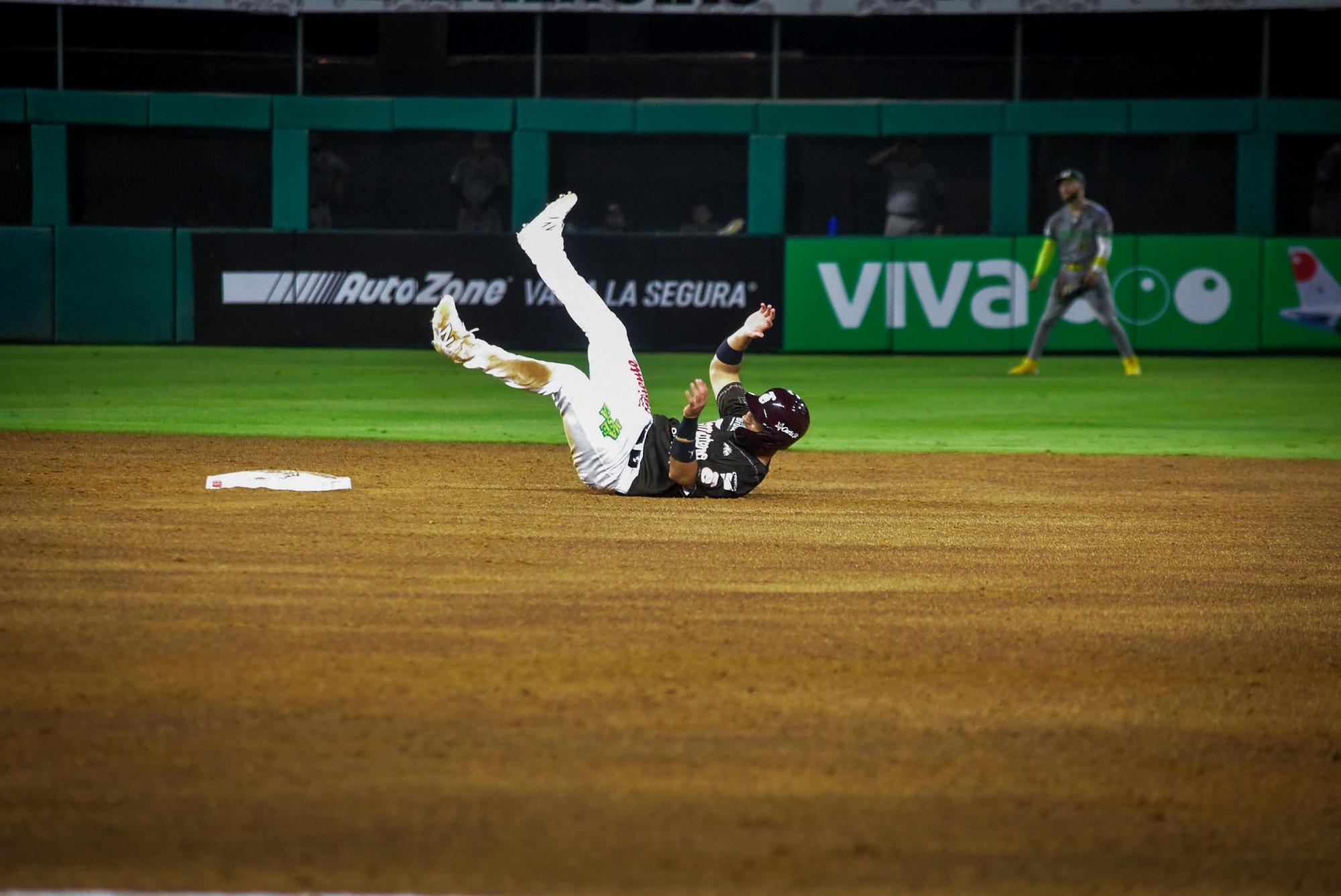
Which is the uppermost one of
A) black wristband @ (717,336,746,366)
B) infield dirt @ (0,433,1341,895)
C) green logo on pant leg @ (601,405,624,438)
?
black wristband @ (717,336,746,366)

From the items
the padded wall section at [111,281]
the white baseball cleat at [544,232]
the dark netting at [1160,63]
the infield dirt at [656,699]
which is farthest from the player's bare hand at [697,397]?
the dark netting at [1160,63]

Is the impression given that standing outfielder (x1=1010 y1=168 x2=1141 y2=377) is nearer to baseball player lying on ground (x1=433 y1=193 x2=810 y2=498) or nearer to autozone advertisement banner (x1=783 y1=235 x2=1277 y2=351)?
autozone advertisement banner (x1=783 y1=235 x2=1277 y2=351)

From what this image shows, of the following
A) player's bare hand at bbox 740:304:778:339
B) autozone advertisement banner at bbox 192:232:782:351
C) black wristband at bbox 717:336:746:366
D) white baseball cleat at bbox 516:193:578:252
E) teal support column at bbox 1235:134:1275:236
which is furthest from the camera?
teal support column at bbox 1235:134:1275:236

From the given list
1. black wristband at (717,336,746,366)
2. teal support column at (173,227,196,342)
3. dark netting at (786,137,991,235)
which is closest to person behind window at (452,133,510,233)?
teal support column at (173,227,196,342)

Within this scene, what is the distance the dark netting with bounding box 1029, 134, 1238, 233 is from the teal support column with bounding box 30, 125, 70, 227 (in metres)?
13.9

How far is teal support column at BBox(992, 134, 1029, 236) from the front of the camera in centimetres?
2384

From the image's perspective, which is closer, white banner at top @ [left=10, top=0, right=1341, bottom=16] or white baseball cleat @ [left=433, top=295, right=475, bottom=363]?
white baseball cleat @ [left=433, top=295, right=475, bottom=363]

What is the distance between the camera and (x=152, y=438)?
12.0m

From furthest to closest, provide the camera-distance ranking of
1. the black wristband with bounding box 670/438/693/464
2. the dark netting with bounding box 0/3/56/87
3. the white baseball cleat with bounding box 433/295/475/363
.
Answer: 1. the dark netting with bounding box 0/3/56/87
2. the white baseball cleat with bounding box 433/295/475/363
3. the black wristband with bounding box 670/438/693/464

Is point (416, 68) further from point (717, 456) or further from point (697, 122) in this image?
point (717, 456)

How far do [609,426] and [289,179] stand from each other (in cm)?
1613

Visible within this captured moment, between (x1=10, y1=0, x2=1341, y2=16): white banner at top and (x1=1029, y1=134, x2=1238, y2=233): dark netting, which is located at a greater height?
(x1=10, y1=0, x2=1341, y2=16): white banner at top

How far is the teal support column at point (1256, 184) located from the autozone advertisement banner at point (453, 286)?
6832mm

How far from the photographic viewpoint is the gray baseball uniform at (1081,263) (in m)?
18.3
